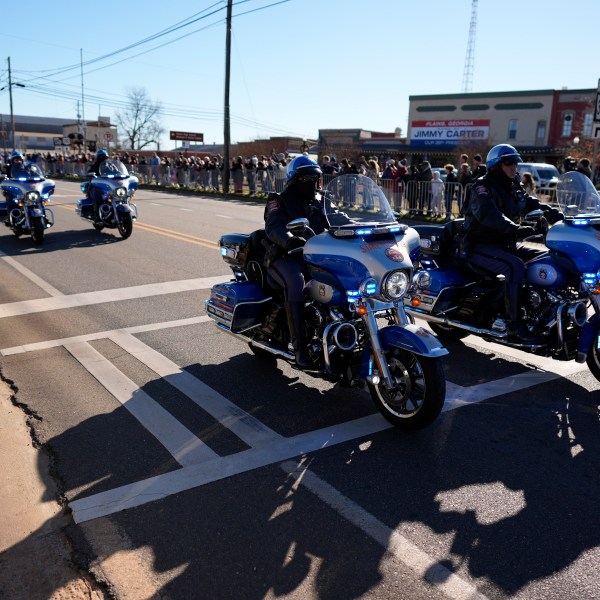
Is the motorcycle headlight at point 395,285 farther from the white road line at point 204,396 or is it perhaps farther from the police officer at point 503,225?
the police officer at point 503,225

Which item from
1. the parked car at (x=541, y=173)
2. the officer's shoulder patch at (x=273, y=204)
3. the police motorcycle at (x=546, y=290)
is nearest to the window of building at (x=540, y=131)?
the parked car at (x=541, y=173)

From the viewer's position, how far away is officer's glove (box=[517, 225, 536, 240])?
235 inches

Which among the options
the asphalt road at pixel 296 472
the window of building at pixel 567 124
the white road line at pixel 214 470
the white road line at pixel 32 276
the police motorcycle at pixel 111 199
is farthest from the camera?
the window of building at pixel 567 124

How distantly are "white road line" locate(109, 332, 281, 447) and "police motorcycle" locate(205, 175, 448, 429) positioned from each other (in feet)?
2.03

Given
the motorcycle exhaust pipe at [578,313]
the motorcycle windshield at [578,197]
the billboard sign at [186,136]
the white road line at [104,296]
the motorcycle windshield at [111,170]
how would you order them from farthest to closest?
the billboard sign at [186,136]
the motorcycle windshield at [111,170]
the white road line at [104,296]
the motorcycle windshield at [578,197]
the motorcycle exhaust pipe at [578,313]

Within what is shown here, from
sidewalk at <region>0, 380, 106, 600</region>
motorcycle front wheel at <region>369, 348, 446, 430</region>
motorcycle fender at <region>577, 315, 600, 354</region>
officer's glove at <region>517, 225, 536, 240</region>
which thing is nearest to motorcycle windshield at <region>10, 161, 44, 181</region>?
sidewalk at <region>0, 380, 106, 600</region>

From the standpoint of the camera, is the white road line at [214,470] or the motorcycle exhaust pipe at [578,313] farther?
the motorcycle exhaust pipe at [578,313]

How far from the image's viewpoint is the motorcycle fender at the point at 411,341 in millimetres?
4258

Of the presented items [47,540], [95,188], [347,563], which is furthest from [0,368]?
[95,188]

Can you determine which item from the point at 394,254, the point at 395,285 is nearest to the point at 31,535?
the point at 395,285

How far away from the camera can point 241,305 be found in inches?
220

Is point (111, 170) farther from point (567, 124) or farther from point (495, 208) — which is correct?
point (567, 124)

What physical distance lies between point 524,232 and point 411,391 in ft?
7.85

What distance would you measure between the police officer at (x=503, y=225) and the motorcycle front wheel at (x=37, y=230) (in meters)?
9.98
